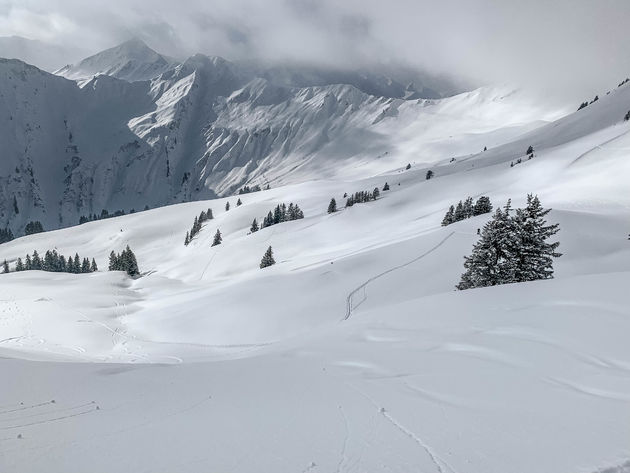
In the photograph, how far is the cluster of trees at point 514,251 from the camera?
→ 845 inches

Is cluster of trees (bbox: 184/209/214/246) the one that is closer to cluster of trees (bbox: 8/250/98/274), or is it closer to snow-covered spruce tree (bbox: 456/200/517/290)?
cluster of trees (bbox: 8/250/98/274)

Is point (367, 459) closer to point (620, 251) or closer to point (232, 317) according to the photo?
point (232, 317)

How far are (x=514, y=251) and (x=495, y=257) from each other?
1112 mm

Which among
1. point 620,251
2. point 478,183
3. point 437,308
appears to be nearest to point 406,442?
point 437,308

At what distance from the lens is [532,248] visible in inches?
846

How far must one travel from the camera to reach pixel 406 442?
4.91 metres

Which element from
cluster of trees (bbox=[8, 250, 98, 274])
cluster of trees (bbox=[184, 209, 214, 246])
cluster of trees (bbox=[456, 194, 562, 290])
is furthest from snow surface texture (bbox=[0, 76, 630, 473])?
cluster of trees (bbox=[184, 209, 214, 246])

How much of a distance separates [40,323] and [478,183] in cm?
8888

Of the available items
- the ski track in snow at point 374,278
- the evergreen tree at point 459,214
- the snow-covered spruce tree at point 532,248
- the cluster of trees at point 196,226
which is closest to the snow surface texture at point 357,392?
the ski track in snow at point 374,278

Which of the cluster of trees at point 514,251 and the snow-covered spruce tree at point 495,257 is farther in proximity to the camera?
the snow-covered spruce tree at point 495,257

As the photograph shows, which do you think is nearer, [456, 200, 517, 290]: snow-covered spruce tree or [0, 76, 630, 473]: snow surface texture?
[0, 76, 630, 473]: snow surface texture

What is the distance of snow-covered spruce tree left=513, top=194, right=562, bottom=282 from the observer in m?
21.3

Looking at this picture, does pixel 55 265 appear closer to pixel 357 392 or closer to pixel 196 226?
pixel 196 226

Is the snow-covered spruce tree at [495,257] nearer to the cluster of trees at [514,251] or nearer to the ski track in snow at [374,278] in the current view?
the cluster of trees at [514,251]
